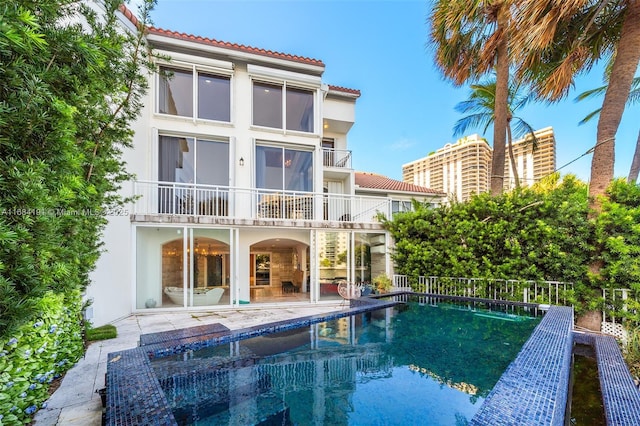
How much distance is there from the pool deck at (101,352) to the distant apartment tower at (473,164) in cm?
1130

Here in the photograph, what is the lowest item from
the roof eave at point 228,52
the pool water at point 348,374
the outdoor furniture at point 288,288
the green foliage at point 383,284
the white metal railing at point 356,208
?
the outdoor furniture at point 288,288

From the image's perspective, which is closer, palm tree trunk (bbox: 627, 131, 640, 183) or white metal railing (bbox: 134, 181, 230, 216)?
white metal railing (bbox: 134, 181, 230, 216)

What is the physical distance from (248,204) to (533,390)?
9728mm

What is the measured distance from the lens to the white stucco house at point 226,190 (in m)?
9.58

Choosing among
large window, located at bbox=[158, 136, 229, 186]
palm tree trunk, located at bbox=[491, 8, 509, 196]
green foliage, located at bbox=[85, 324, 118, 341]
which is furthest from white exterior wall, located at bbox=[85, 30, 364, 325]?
palm tree trunk, located at bbox=[491, 8, 509, 196]

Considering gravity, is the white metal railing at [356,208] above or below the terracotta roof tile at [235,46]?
below

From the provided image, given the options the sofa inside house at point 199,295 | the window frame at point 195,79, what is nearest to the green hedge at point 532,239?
the sofa inside house at point 199,295

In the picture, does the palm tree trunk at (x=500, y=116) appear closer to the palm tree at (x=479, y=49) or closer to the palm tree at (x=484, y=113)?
the palm tree at (x=479, y=49)

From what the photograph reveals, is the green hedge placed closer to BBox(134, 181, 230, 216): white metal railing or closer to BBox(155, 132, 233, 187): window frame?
BBox(134, 181, 230, 216): white metal railing

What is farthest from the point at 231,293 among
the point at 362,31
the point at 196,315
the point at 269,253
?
the point at 362,31

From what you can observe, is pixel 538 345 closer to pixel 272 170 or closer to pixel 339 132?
pixel 272 170

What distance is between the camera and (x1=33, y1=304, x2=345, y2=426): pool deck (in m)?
3.25

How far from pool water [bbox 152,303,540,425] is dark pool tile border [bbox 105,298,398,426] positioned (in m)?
0.45

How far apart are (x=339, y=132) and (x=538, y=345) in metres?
13.1
